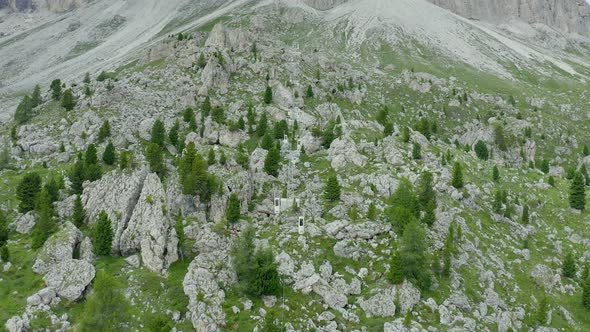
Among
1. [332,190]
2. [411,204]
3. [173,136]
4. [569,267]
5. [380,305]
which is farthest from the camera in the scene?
[173,136]

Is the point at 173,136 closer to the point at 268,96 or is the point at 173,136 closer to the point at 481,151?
the point at 268,96

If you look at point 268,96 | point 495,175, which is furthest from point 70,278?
point 495,175

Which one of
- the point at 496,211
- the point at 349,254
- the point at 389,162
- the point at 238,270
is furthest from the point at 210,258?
the point at 496,211

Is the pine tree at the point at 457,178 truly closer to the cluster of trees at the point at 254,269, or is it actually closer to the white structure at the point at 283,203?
the white structure at the point at 283,203

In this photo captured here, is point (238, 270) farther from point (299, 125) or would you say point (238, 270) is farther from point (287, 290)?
point (299, 125)

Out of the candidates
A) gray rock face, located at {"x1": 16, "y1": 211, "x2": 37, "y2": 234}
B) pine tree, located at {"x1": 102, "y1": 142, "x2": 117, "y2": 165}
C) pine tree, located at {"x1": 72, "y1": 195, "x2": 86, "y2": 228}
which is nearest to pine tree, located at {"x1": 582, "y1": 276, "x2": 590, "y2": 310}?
pine tree, located at {"x1": 72, "y1": 195, "x2": 86, "y2": 228}

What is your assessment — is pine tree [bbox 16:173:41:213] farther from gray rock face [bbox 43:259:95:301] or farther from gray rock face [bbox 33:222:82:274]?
gray rock face [bbox 43:259:95:301]
